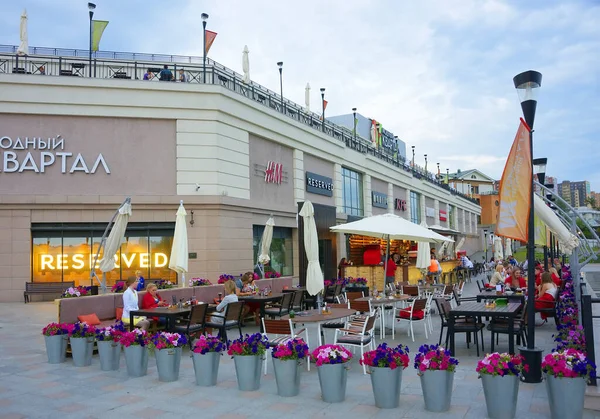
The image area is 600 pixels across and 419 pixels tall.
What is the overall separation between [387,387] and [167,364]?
3.39 m

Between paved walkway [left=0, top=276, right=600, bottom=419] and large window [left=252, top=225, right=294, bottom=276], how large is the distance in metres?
15.1

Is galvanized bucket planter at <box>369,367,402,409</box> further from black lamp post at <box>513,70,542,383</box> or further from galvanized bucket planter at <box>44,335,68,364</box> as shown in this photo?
galvanized bucket planter at <box>44,335,68,364</box>

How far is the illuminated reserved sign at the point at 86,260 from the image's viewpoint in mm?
20250

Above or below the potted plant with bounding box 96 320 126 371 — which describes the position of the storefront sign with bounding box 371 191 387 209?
above

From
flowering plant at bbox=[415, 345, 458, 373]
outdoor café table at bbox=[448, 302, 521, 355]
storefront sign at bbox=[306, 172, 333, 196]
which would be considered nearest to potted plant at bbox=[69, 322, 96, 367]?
flowering plant at bbox=[415, 345, 458, 373]

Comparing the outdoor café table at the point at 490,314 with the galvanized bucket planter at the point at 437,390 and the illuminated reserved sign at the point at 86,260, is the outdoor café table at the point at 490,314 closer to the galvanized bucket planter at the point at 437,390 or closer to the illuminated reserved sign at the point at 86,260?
the galvanized bucket planter at the point at 437,390

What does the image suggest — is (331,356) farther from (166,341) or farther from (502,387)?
(166,341)

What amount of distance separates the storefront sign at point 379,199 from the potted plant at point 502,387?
101 feet

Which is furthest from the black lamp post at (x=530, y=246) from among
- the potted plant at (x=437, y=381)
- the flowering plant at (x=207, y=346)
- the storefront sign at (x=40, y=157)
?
the storefront sign at (x=40, y=157)

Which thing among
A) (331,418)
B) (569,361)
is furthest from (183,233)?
(569,361)

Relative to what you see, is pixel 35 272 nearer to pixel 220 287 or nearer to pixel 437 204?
Answer: pixel 220 287

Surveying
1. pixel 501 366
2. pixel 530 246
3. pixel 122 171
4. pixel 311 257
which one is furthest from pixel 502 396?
pixel 122 171

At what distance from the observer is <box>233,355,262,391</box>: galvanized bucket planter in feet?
24.0

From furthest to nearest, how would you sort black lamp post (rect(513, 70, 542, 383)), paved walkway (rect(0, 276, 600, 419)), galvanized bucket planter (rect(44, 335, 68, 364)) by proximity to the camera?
galvanized bucket planter (rect(44, 335, 68, 364))
black lamp post (rect(513, 70, 542, 383))
paved walkway (rect(0, 276, 600, 419))
